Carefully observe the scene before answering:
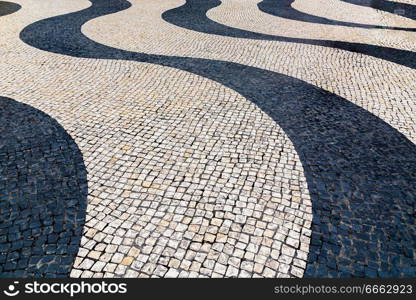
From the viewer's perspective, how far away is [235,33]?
15609 millimetres

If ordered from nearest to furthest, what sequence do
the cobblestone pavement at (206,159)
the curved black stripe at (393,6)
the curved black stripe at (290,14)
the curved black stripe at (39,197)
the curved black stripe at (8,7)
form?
the curved black stripe at (39,197) < the cobblestone pavement at (206,159) < the curved black stripe at (290,14) < the curved black stripe at (8,7) < the curved black stripe at (393,6)

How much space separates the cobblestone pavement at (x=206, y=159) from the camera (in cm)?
513

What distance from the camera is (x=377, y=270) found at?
4914 mm

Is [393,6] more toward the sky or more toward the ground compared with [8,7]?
more toward the sky

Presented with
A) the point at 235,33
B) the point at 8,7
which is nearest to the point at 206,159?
the point at 235,33

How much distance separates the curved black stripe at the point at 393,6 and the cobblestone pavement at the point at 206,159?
286 inches

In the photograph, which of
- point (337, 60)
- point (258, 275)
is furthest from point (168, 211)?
point (337, 60)

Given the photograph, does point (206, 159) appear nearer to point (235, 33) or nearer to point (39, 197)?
point (39, 197)

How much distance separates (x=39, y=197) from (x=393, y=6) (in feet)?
74.6

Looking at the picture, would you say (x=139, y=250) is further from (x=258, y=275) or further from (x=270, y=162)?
(x=270, y=162)

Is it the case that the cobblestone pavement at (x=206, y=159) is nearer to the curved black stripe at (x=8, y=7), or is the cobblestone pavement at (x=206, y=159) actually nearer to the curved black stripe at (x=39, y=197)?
the curved black stripe at (x=39, y=197)

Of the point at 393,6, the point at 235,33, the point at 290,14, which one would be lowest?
the point at 235,33

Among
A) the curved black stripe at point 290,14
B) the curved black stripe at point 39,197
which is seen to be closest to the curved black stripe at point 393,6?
the curved black stripe at point 290,14

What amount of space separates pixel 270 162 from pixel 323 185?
3.80 feet
